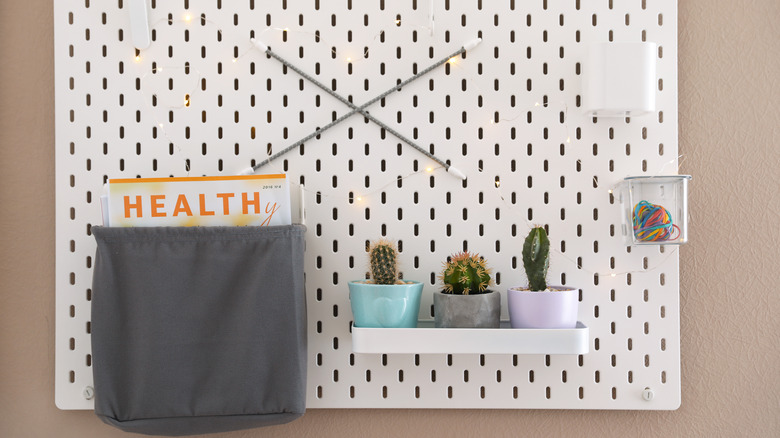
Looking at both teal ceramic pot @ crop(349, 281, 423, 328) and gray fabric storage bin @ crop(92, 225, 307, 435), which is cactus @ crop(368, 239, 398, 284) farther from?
gray fabric storage bin @ crop(92, 225, 307, 435)

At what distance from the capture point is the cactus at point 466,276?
85cm

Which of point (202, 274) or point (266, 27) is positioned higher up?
point (266, 27)

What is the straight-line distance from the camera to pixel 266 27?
968 millimetres

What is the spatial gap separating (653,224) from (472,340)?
0.33 meters

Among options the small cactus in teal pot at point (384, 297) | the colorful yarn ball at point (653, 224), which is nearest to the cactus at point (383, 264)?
the small cactus in teal pot at point (384, 297)

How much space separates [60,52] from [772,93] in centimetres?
118

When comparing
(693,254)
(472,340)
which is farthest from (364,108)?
(693,254)

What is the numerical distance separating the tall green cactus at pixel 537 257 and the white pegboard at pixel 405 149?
99 mm

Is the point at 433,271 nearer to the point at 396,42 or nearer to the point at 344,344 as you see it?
the point at 344,344

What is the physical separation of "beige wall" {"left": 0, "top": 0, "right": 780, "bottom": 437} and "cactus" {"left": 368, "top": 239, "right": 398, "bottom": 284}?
0.88 feet

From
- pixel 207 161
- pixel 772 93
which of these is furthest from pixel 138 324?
pixel 772 93

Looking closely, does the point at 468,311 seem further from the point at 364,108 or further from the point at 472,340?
the point at 364,108

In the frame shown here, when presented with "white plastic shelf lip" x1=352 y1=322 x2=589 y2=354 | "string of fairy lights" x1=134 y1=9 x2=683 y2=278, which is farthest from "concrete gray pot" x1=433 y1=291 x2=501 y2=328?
"string of fairy lights" x1=134 y1=9 x2=683 y2=278

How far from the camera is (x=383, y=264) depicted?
0.85m
